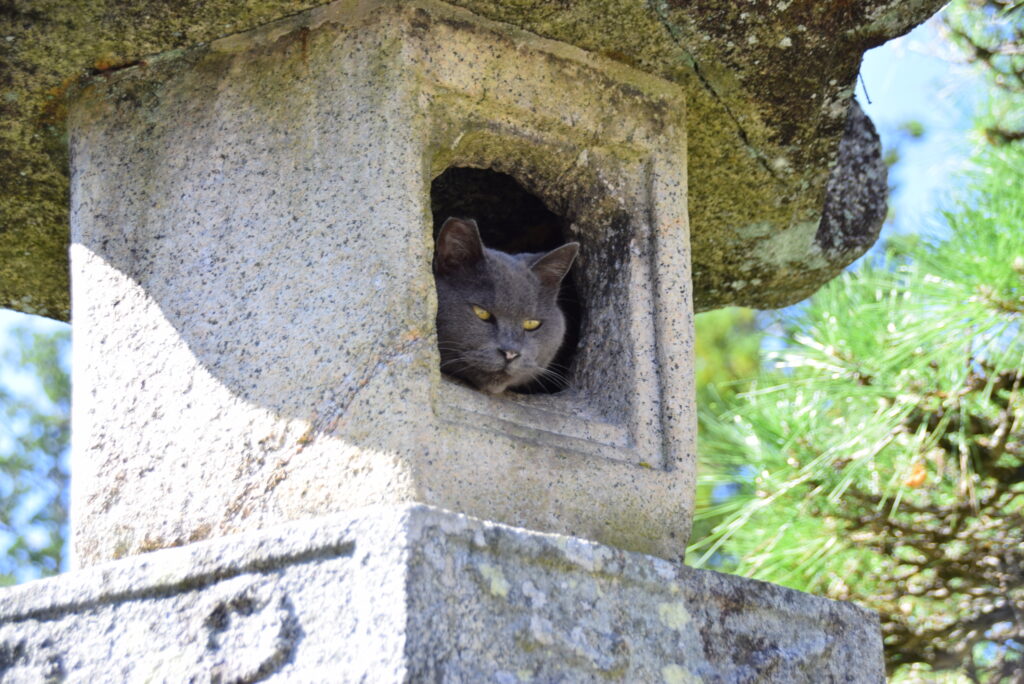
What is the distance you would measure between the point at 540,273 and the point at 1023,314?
1.21 metres

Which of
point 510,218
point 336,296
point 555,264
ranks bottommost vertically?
point 336,296

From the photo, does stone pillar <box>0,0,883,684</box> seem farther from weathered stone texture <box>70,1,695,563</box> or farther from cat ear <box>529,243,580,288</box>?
cat ear <box>529,243,580,288</box>

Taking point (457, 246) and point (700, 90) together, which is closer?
point (700, 90)

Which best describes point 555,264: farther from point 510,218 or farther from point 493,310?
point 510,218

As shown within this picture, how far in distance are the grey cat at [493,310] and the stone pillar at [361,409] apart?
0.21 meters

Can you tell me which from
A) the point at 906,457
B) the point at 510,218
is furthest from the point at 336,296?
the point at 906,457

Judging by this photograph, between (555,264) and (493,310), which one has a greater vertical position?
(555,264)

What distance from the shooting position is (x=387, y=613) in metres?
1.81

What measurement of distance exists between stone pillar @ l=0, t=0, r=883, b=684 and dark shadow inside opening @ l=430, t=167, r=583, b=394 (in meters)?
0.42

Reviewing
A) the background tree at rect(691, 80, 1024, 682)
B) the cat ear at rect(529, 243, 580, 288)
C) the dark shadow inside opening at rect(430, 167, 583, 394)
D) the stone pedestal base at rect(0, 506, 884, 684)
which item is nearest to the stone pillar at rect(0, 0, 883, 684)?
the stone pedestal base at rect(0, 506, 884, 684)

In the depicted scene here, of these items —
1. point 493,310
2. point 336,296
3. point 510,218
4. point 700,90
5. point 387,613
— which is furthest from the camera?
point 510,218

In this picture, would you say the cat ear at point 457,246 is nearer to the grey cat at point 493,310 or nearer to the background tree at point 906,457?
the grey cat at point 493,310

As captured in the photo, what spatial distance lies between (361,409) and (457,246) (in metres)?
0.99

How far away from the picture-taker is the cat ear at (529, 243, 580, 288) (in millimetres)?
2938
